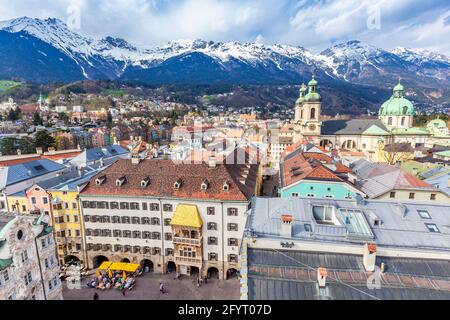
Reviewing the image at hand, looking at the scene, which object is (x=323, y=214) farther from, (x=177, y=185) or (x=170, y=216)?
(x=170, y=216)

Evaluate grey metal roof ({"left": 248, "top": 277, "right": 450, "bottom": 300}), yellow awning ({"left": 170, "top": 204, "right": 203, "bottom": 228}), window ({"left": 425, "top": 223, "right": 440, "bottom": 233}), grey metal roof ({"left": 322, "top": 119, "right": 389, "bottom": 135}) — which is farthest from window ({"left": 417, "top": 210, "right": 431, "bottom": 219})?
grey metal roof ({"left": 322, "top": 119, "right": 389, "bottom": 135})

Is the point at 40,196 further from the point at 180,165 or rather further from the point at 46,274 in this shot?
the point at 180,165

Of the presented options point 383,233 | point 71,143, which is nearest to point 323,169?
point 383,233

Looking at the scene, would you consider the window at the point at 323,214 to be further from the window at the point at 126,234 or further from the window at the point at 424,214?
the window at the point at 126,234

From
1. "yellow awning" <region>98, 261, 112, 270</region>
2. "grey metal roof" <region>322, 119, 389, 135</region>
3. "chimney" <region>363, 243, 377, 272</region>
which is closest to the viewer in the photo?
"chimney" <region>363, 243, 377, 272</region>

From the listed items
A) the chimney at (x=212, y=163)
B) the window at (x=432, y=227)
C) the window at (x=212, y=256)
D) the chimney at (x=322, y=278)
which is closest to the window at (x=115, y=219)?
the window at (x=212, y=256)

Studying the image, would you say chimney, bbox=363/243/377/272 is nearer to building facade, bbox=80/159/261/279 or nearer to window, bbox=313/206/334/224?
window, bbox=313/206/334/224

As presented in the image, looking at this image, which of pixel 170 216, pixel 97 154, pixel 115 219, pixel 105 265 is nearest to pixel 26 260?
pixel 115 219

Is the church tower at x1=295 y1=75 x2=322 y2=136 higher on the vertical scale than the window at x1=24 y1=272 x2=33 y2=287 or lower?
higher
